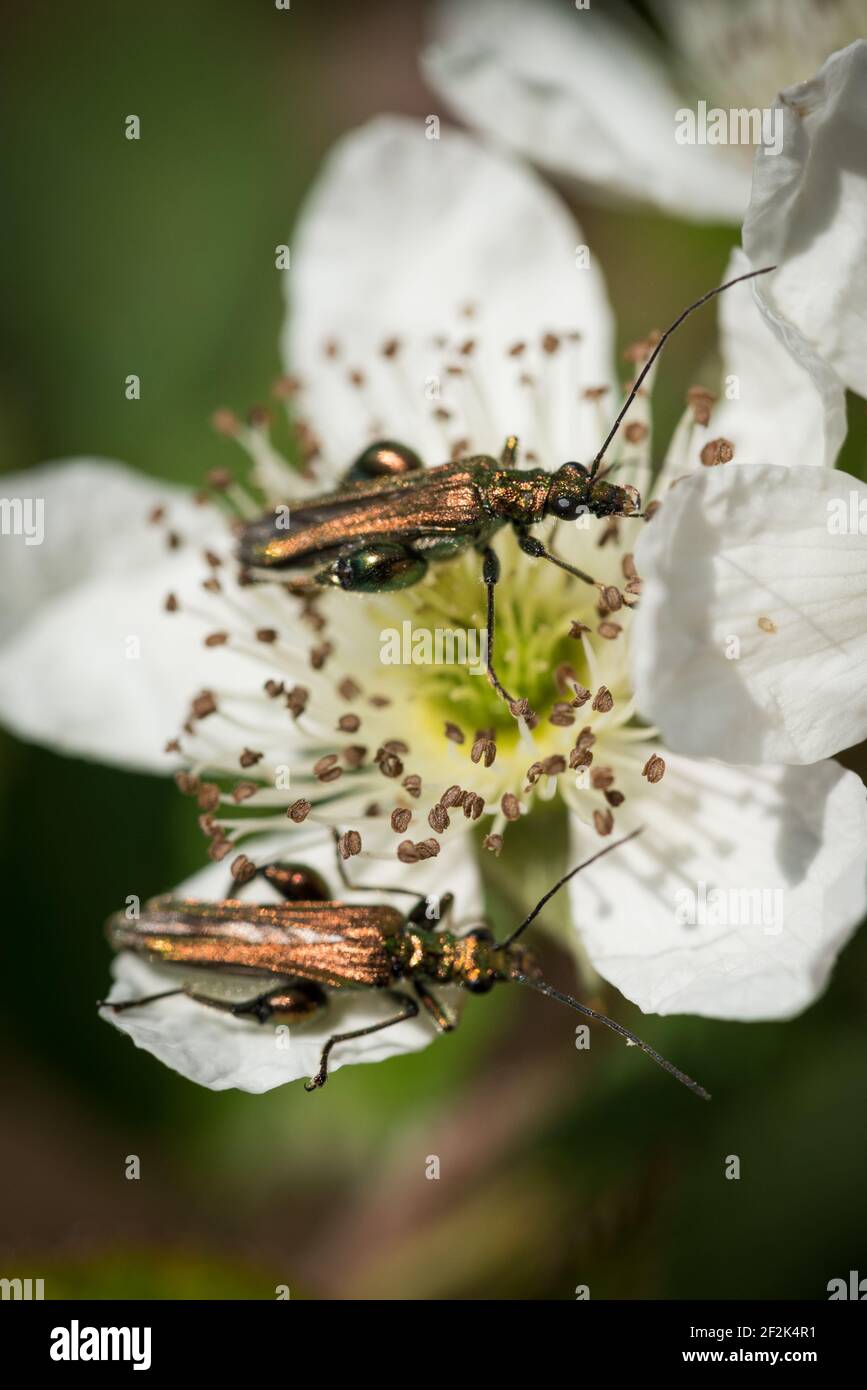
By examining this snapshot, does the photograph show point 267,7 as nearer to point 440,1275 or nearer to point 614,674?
point 614,674

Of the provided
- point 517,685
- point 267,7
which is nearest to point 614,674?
point 517,685

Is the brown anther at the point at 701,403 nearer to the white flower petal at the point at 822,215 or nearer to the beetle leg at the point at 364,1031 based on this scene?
the white flower petal at the point at 822,215

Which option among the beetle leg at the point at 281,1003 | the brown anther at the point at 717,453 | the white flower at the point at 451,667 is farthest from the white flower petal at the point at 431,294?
the beetle leg at the point at 281,1003

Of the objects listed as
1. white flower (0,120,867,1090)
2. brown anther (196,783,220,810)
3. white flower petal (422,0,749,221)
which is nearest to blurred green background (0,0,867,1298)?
white flower (0,120,867,1090)

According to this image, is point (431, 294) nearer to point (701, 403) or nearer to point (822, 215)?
point (701, 403)

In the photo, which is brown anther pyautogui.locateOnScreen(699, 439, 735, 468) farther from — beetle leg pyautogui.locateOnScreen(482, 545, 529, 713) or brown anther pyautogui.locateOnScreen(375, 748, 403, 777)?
brown anther pyautogui.locateOnScreen(375, 748, 403, 777)

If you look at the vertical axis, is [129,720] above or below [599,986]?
above

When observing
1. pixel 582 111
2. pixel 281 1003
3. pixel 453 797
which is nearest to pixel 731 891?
pixel 453 797
